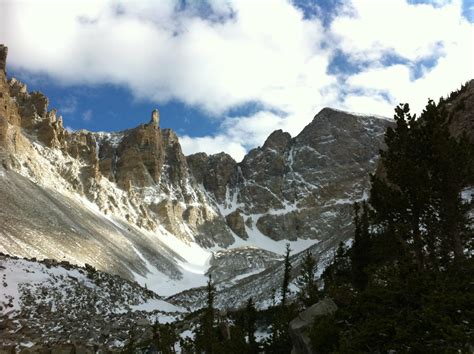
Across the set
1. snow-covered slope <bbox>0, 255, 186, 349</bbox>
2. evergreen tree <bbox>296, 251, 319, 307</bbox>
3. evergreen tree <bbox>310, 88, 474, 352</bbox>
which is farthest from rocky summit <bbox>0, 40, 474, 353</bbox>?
evergreen tree <bbox>296, 251, 319, 307</bbox>

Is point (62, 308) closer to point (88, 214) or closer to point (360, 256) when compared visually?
point (360, 256)

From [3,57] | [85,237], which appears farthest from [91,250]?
[3,57]

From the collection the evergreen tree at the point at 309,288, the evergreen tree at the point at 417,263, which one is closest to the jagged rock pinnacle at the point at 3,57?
the evergreen tree at the point at 309,288

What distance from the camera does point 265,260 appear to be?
165 meters

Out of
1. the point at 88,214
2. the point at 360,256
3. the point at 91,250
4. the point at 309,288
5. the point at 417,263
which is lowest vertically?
the point at 417,263

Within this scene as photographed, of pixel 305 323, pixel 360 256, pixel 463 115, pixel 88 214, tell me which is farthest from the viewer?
pixel 88 214

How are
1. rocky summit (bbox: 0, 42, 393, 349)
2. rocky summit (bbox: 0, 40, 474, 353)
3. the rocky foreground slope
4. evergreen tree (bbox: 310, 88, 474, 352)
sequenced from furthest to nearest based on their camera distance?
the rocky foreground slope, rocky summit (bbox: 0, 42, 393, 349), rocky summit (bbox: 0, 40, 474, 353), evergreen tree (bbox: 310, 88, 474, 352)

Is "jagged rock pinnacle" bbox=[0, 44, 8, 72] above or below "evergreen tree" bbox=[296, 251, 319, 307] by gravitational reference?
above

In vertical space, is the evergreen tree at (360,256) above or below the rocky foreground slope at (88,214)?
below

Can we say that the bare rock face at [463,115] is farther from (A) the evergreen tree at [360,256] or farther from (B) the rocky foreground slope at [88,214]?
(B) the rocky foreground slope at [88,214]

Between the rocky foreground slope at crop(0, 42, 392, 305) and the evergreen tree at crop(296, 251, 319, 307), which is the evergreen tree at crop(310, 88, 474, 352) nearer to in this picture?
the evergreen tree at crop(296, 251, 319, 307)

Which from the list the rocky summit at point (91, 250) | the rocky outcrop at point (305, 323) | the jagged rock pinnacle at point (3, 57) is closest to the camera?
the rocky outcrop at point (305, 323)

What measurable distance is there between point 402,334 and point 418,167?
10.3 m

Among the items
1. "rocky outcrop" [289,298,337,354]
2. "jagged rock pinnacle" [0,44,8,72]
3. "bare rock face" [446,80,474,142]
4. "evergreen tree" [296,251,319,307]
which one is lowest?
"rocky outcrop" [289,298,337,354]
